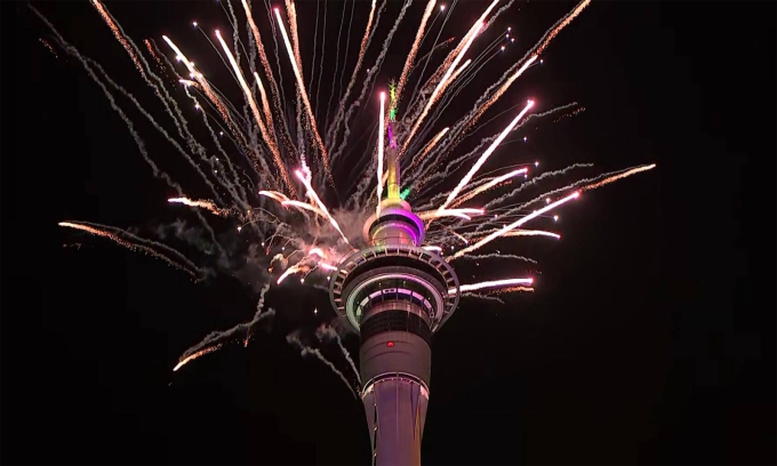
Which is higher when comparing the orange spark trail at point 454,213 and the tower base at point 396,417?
the orange spark trail at point 454,213

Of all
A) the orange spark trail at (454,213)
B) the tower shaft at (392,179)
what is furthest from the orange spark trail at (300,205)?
the tower shaft at (392,179)

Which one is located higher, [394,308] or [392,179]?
[392,179]

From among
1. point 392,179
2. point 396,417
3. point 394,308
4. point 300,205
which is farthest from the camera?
point 392,179

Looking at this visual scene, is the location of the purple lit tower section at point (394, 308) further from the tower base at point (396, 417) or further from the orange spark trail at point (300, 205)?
the orange spark trail at point (300, 205)

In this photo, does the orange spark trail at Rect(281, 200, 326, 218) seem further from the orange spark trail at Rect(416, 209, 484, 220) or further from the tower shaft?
the tower shaft

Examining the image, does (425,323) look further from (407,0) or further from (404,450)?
(407,0)

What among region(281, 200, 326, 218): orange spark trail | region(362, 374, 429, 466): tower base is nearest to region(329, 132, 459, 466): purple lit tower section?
region(362, 374, 429, 466): tower base

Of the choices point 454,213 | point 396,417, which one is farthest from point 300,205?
point 396,417

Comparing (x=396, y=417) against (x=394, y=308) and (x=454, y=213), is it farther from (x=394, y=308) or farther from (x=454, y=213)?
(x=454, y=213)
